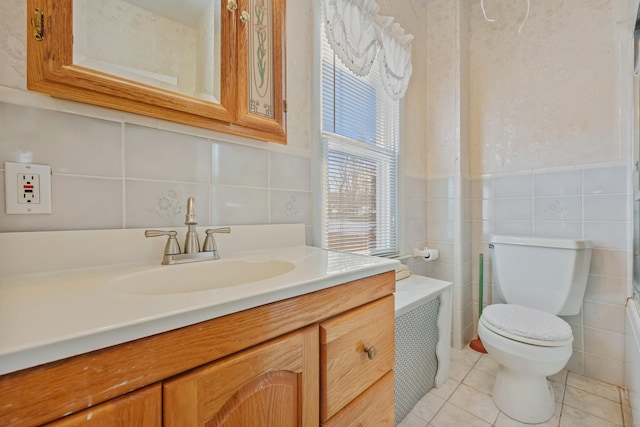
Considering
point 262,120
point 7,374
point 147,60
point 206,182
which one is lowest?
point 7,374

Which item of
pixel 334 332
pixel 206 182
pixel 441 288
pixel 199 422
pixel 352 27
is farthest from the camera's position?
pixel 441 288

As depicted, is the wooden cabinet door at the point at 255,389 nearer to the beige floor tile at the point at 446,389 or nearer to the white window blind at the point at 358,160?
the white window blind at the point at 358,160

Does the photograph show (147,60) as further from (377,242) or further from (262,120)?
(377,242)

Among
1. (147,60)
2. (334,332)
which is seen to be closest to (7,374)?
(334,332)

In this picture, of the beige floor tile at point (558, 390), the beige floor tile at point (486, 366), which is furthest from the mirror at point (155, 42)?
the beige floor tile at point (558, 390)

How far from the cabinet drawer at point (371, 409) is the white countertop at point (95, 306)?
1.02 ft

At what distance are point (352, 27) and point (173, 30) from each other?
84 centimetres

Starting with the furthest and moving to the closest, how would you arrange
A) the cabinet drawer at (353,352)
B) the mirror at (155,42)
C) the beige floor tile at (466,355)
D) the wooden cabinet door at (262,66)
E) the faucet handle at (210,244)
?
1. the beige floor tile at (466,355)
2. the wooden cabinet door at (262,66)
3. the faucet handle at (210,244)
4. the mirror at (155,42)
5. the cabinet drawer at (353,352)

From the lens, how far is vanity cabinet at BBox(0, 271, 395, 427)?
1.00ft

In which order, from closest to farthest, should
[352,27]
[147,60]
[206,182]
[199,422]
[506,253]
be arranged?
[199,422]
[147,60]
[206,182]
[352,27]
[506,253]

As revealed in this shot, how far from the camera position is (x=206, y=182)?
0.89 m

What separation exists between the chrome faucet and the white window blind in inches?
24.6

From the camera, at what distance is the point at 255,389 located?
0.46m

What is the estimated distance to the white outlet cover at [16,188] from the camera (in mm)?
595
